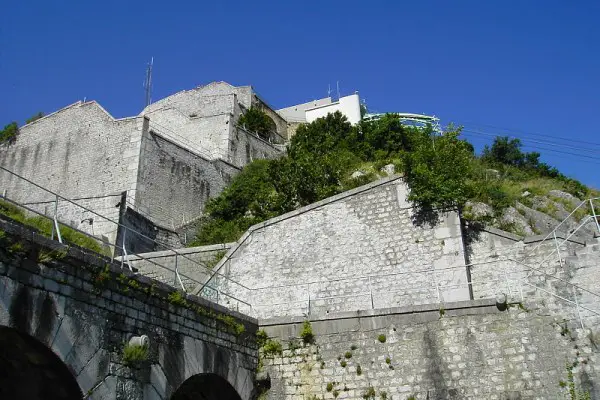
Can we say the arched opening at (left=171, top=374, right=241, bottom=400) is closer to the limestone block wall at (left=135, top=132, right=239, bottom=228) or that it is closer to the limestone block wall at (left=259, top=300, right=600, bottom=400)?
the limestone block wall at (left=259, top=300, right=600, bottom=400)

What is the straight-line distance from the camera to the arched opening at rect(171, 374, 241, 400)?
11.6 meters

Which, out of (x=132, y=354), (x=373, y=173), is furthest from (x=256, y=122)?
(x=132, y=354)

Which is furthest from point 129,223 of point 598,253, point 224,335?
point 598,253

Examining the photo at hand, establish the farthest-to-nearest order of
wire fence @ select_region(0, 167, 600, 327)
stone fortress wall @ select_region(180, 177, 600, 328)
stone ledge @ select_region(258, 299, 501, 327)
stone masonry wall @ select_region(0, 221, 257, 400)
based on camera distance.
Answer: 1. stone fortress wall @ select_region(180, 177, 600, 328)
2. wire fence @ select_region(0, 167, 600, 327)
3. stone ledge @ select_region(258, 299, 501, 327)
4. stone masonry wall @ select_region(0, 221, 257, 400)

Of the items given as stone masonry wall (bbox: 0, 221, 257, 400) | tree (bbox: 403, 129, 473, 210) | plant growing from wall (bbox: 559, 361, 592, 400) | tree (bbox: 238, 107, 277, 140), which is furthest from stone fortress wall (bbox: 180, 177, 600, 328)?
tree (bbox: 238, 107, 277, 140)

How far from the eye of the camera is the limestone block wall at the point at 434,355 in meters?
11.1

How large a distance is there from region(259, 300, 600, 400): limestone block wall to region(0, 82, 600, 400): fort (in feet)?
0.07

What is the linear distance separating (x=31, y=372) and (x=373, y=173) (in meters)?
17.3

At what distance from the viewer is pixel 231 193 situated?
26094 millimetres

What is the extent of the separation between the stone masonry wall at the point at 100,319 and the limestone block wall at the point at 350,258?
4012mm

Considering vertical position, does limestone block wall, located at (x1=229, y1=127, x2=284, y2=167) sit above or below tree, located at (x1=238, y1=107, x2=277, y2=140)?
below

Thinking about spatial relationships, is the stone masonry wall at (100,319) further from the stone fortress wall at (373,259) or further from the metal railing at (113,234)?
the stone fortress wall at (373,259)

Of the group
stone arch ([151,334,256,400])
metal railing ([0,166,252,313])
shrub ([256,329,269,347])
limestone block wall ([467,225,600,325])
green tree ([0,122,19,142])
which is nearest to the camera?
metal railing ([0,166,252,313])

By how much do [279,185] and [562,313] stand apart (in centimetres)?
1297
